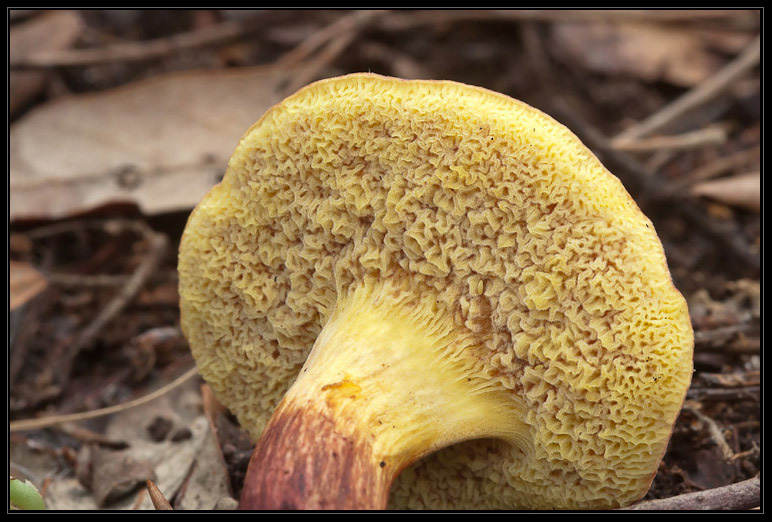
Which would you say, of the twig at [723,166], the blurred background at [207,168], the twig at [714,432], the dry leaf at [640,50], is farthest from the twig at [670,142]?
the twig at [714,432]

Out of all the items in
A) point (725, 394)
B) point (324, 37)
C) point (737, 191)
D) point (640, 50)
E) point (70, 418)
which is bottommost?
point (725, 394)

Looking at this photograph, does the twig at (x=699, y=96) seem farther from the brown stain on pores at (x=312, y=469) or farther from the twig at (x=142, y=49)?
the brown stain on pores at (x=312, y=469)

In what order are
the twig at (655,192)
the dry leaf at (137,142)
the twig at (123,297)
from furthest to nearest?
1. the dry leaf at (137,142)
2. the twig at (655,192)
3. the twig at (123,297)

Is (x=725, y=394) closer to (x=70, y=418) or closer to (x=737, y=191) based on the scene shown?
(x=737, y=191)

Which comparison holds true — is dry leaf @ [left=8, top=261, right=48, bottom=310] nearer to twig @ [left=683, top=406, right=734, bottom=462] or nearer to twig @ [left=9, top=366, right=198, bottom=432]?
twig @ [left=9, top=366, right=198, bottom=432]

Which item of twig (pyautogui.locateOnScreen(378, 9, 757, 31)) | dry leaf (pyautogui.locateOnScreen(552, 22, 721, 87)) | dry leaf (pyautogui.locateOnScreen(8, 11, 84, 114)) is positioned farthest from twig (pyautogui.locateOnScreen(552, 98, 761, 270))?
dry leaf (pyautogui.locateOnScreen(8, 11, 84, 114))

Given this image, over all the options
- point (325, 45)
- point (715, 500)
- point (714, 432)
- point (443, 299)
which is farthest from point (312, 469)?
point (325, 45)

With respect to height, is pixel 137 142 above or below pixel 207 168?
above
